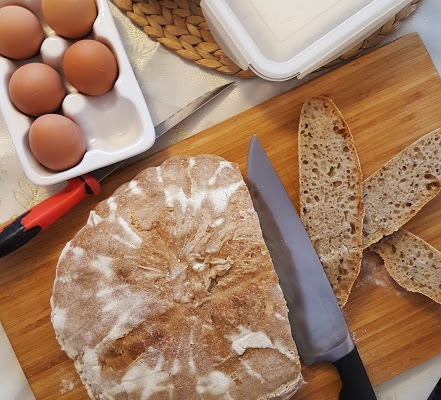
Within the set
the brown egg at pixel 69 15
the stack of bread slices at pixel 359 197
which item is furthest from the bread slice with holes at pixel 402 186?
the brown egg at pixel 69 15

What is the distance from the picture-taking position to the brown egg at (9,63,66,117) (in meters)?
1.25

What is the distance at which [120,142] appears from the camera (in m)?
1.36

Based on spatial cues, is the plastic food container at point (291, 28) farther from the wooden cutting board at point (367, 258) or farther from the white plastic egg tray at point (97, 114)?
the white plastic egg tray at point (97, 114)

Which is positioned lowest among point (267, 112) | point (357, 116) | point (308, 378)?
point (308, 378)

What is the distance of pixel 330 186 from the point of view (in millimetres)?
1378

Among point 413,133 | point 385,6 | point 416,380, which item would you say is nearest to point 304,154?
point 413,133

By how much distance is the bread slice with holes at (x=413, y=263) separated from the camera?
1360 millimetres

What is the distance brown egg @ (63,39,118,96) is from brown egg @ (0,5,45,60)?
0.29 ft

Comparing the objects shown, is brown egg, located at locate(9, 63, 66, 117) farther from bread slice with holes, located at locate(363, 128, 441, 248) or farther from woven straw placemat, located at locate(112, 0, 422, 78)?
bread slice with holes, located at locate(363, 128, 441, 248)

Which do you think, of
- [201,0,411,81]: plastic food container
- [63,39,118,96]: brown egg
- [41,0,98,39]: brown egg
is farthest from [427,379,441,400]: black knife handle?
[41,0,98,39]: brown egg

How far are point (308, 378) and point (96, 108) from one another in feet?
2.78

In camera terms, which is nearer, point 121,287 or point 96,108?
point 121,287

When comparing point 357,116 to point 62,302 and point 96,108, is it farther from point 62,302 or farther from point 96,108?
point 62,302

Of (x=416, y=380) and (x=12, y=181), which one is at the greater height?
(x=12, y=181)
